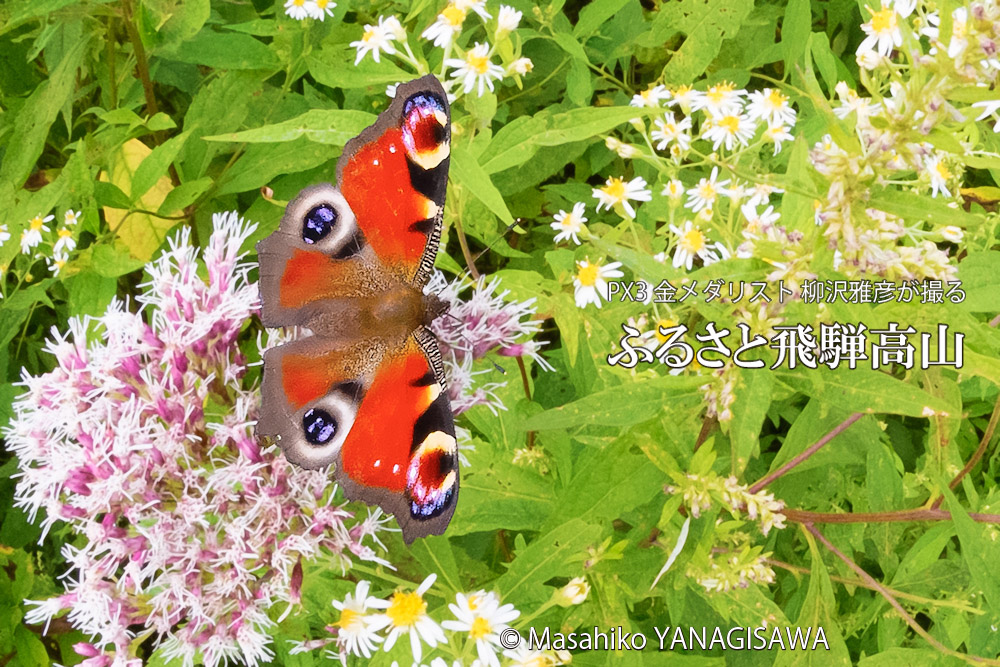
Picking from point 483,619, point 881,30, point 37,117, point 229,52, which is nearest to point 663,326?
point 483,619

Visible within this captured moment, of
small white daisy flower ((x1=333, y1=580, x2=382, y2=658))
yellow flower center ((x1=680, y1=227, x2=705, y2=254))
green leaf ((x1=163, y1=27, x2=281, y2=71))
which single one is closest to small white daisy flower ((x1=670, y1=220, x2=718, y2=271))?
yellow flower center ((x1=680, y1=227, x2=705, y2=254))

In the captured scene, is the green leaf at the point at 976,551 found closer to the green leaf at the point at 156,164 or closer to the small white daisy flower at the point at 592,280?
the small white daisy flower at the point at 592,280

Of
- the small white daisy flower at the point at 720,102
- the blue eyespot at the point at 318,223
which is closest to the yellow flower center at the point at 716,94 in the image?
the small white daisy flower at the point at 720,102

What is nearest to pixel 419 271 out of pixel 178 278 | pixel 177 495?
Result: pixel 178 278

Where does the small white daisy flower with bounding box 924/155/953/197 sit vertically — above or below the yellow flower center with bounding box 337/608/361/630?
above

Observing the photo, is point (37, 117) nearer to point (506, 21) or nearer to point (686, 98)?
point (506, 21)

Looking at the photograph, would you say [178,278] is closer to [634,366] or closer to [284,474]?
[284,474]

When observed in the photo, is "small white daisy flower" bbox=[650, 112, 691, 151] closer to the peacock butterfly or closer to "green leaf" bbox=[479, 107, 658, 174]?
"green leaf" bbox=[479, 107, 658, 174]
